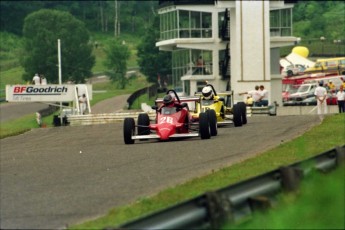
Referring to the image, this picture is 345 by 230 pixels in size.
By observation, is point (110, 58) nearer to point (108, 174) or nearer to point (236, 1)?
point (236, 1)

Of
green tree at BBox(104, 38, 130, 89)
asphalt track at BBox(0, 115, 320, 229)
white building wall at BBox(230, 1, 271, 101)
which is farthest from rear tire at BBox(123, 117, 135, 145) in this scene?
green tree at BBox(104, 38, 130, 89)

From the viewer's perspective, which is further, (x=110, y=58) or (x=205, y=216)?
(x=110, y=58)

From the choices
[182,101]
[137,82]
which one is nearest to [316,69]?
[137,82]

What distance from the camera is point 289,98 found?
76688mm

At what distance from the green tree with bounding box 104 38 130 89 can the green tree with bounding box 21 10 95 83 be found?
4.32 meters

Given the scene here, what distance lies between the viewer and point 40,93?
59250mm

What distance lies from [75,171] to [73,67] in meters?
94.5

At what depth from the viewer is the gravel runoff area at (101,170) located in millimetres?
15133

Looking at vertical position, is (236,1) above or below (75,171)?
above

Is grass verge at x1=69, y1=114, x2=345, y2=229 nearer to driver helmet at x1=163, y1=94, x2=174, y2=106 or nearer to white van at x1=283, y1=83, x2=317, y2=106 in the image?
driver helmet at x1=163, y1=94, x2=174, y2=106

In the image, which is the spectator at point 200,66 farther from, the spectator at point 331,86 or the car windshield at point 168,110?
the car windshield at point 168,110

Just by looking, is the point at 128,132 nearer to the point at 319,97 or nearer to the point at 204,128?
the point at 204,128

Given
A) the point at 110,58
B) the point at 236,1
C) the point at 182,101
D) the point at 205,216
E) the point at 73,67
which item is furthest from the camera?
the point at 110,58

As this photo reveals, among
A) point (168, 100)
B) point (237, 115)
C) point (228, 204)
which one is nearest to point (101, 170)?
point (168, 100)
